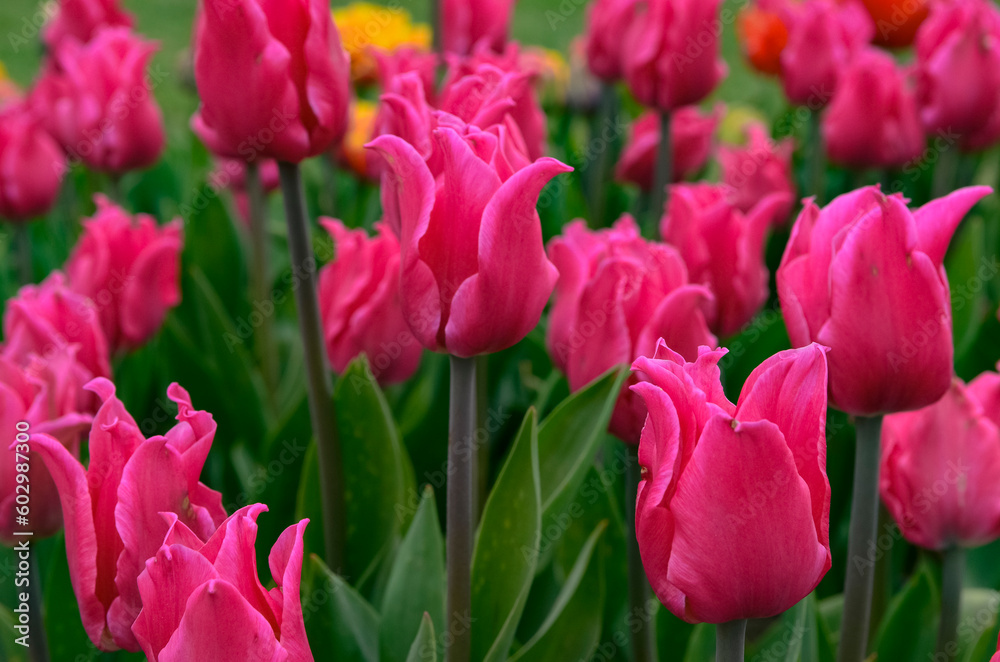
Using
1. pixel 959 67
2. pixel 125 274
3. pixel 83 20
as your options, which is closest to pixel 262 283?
pixel 125 274

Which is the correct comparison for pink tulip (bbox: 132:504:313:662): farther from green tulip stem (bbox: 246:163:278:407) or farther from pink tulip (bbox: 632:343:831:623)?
green tulip stem (bbox: 246:163:278:407)

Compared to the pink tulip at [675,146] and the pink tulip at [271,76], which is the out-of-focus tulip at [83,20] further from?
the pink tulip at [271,76]

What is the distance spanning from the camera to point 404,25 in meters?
3.12

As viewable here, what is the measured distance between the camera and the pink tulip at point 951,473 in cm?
73

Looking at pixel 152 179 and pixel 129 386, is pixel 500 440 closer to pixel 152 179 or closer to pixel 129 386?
pixel 129 386

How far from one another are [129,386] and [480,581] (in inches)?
24.4

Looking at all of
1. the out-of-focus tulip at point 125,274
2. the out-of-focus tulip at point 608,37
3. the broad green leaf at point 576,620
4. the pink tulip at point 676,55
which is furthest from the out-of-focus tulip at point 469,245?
the out-of-focus tulip at point 608,37

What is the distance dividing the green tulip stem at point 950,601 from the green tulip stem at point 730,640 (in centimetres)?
32

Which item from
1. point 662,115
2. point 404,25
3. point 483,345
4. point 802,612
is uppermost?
point 483,345

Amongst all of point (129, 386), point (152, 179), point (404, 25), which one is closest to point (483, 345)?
point (129, 386)

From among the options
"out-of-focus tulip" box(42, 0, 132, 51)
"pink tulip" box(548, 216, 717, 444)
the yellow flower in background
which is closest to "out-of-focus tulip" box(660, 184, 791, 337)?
"pink tulip" box(548, 216, 717, 444)

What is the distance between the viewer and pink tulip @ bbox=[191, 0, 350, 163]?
2.43 ft

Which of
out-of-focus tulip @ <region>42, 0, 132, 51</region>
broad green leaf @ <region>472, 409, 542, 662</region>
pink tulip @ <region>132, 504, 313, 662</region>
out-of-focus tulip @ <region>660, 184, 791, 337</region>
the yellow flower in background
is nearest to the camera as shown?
pink tulip @ <region>132, 504, 313, 662</region>

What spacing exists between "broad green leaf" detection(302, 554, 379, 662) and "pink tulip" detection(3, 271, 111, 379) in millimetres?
282
